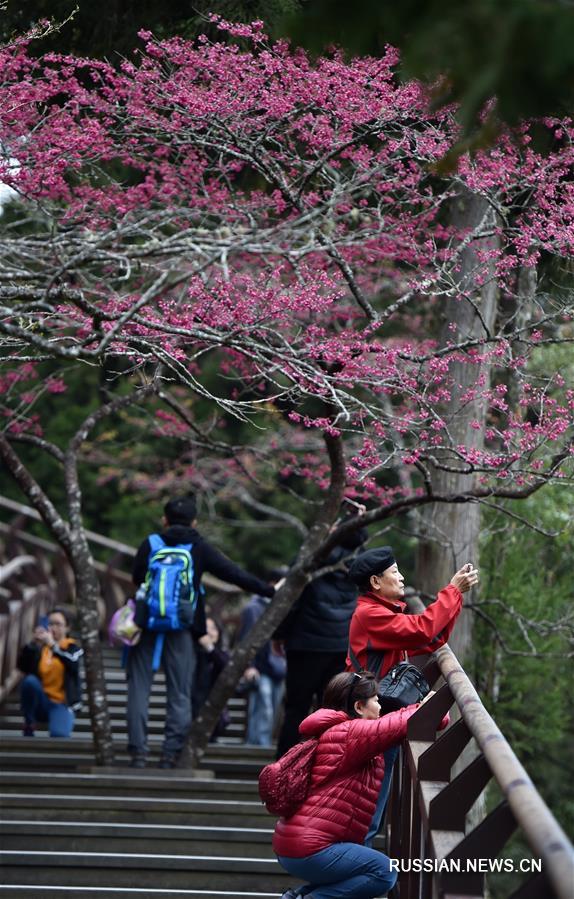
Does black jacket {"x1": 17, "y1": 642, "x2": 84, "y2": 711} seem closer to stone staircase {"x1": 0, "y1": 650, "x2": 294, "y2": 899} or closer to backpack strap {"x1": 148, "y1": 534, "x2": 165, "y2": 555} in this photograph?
stone staircase {"x1": 0, "y1": 650, "x2": 294, "y2": 899}

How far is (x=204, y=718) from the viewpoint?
28.1ft

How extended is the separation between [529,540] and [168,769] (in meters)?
3.98

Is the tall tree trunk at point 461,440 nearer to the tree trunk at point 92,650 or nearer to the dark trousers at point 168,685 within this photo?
the dark trousers at point 168,685

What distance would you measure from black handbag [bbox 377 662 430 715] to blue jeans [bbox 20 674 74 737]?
529cm

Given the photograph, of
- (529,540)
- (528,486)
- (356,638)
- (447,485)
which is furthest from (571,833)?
(356,638)

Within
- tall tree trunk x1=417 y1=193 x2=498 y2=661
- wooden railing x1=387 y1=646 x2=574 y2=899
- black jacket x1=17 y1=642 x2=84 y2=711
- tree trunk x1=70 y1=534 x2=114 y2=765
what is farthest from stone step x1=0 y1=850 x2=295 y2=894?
black jacket x1=17 y1=642 x2=84 y2=711

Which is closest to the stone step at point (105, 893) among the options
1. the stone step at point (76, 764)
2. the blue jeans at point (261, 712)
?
the stone step at point (76, 764)

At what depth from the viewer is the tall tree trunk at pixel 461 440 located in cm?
829

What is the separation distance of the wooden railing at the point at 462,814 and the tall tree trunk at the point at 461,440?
291 cm

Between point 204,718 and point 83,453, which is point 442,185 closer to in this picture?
point 204,718

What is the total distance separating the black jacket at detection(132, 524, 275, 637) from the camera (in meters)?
8.37

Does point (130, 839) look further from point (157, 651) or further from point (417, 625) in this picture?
point (417, 625)

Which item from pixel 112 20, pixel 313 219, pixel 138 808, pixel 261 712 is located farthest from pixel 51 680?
pixel 313 219

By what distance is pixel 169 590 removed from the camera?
8.24m
